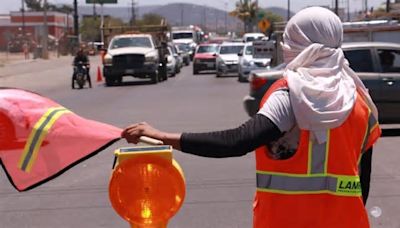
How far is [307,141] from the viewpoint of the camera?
274 cm

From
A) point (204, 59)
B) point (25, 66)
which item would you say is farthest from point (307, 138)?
point (25, 66)

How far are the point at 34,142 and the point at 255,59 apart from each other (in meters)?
28.6

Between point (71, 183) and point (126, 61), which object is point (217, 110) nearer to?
point (71, 183)

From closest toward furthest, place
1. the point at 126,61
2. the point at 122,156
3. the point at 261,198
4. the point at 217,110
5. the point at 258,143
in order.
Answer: the point at 122,156 → the point at 258,143 → the point at 261,198 → the point at 217,110 → the point at 126,61

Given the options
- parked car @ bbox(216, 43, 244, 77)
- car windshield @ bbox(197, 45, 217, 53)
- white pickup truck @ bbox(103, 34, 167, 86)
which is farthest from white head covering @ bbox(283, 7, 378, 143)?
car windshield @ bbox(197, 45, 217, 53)

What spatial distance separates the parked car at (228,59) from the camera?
37.1 metres

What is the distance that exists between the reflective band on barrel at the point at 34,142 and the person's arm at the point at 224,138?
298mm

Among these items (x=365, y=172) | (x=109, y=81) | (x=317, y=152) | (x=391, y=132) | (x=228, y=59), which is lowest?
(x=109, y=81)

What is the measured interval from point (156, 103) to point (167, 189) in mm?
18920

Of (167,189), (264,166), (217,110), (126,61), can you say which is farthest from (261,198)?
(126,61)

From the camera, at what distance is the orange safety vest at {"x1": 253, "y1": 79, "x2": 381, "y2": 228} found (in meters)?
2.76

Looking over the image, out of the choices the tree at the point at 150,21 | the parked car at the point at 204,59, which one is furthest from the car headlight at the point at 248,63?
the tree at the point at 150,21

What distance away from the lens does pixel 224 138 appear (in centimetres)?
275

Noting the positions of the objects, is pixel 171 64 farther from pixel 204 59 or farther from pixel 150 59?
pixel 150 59
